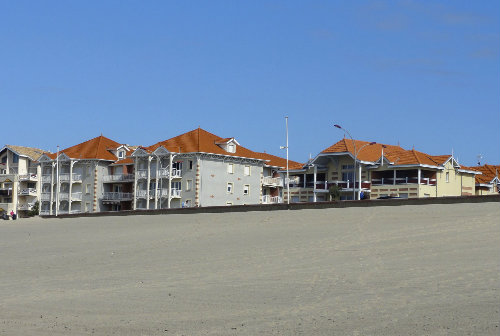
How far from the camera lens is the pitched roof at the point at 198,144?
78.0 meters

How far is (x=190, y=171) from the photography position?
253 feet

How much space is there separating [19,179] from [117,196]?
74.2 ft

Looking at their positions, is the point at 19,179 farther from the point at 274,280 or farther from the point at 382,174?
the point at 274,280

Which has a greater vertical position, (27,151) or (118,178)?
(27,151)

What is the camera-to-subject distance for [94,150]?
89125 mm

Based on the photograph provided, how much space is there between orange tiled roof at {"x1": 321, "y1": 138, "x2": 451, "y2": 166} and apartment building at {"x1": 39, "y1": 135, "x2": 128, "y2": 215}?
26.9m

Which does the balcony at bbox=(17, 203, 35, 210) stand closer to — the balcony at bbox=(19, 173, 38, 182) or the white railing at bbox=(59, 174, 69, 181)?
the balcony at bbox=(19, 173, 38, 182)

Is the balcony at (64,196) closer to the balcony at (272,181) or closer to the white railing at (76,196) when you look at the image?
the white railing at (76,196)

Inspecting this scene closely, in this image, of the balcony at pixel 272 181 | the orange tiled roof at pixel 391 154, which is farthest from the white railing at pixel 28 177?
the orange tiled roof at pixel 391 154

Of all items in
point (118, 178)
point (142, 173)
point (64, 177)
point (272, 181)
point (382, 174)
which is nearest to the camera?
point (382, 174)

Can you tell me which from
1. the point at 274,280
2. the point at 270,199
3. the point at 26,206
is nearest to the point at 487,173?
the point at 270,199

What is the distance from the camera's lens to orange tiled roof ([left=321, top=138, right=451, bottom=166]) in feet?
236

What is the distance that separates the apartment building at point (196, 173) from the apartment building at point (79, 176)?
606 cm

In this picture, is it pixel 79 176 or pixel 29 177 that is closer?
pixel 79 176
